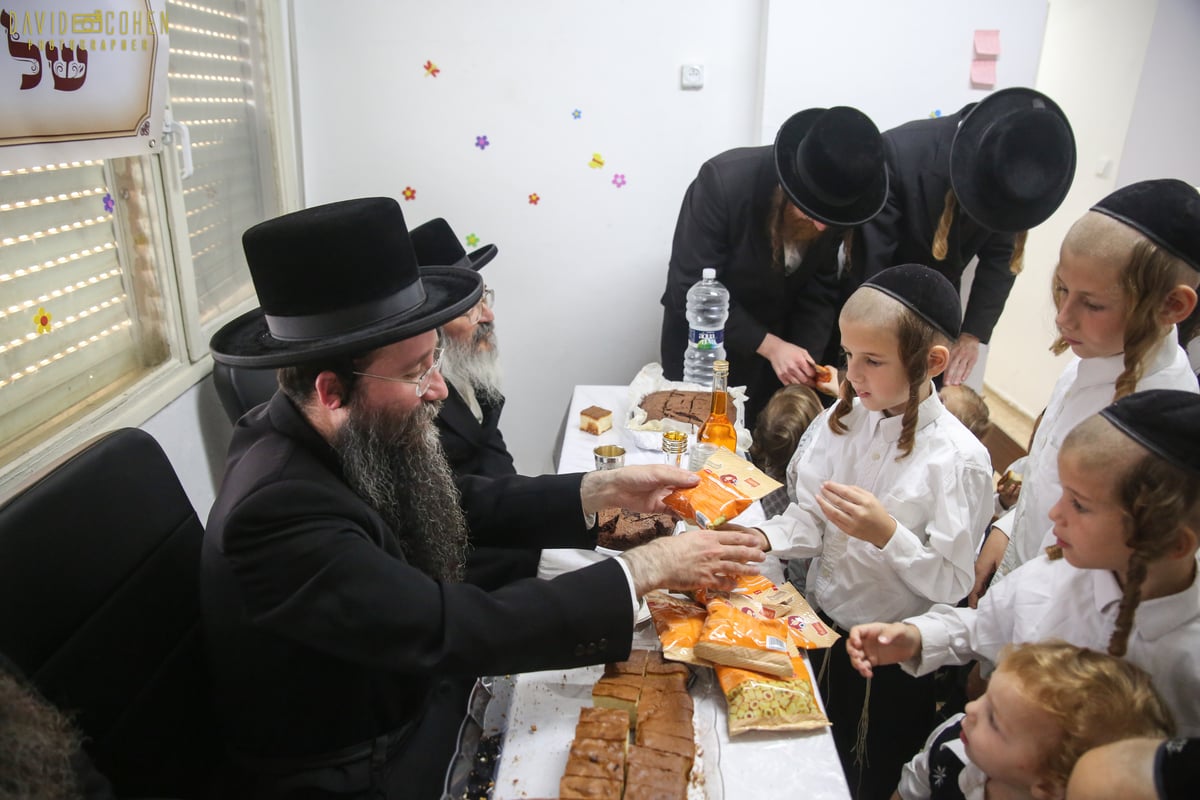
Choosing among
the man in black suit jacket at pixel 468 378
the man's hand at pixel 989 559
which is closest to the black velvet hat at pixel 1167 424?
the man's hand at pixel 989 559

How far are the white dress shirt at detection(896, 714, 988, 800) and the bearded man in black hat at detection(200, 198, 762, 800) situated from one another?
54cm

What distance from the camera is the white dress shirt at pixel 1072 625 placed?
1404 millimetres

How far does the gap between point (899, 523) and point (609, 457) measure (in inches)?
37.6

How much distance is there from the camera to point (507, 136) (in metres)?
4.15

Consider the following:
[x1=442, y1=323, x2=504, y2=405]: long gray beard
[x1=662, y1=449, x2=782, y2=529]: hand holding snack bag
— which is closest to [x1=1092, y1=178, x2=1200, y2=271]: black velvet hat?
[x1=662, y1=449, x2=782, y2=529]: hand holding snack bag

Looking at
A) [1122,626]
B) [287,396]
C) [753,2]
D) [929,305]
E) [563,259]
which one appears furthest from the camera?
[563,259]

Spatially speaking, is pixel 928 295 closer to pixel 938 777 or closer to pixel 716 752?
pixel 938 777

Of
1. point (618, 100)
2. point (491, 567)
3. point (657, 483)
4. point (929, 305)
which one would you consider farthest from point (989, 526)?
point (618, 100)

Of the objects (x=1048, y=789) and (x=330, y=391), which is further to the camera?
(x=330, y=391)

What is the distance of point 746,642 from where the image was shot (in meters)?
1.54

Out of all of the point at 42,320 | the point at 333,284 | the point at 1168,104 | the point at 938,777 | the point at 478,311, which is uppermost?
the point at 1168,104

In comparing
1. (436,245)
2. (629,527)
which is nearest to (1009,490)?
(629,527)

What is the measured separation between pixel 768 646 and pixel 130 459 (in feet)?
4.77

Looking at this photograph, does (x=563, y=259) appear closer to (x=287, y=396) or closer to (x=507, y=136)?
(x=507, y=136)
